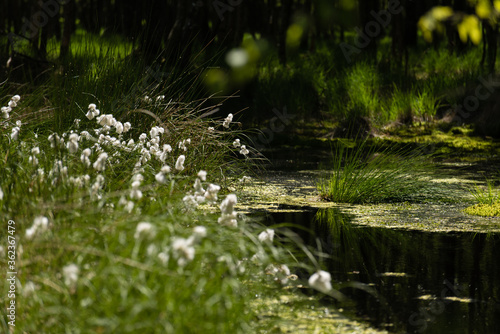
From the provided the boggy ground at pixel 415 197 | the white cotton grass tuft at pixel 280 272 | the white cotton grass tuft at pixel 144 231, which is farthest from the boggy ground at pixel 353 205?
the white cotton grass tuft at pixel 144 231

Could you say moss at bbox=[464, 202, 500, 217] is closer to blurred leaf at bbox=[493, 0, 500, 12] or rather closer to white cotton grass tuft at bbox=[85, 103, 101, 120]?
white cotton grass tuft at bbox=[85, 103, 101, 120]

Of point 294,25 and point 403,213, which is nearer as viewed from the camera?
point 294,25

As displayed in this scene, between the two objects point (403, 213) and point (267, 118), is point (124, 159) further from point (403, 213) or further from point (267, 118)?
point (267, 118)

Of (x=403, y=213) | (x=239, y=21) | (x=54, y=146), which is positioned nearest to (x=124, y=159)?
(x=54, y=146)

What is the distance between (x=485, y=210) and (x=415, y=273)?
1.62 meters

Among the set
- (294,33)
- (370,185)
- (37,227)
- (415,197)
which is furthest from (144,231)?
(415,197)

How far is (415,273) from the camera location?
130 inches

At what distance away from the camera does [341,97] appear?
1007 centimetres

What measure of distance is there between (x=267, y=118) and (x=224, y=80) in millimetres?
8065

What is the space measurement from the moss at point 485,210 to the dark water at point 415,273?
59 centimetres

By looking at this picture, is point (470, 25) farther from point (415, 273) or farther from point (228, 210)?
point (415, 273)

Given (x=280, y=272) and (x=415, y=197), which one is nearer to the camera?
(x=280, y=272)

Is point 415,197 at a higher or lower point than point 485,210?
lower

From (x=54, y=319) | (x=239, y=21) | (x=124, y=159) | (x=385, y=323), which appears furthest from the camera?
(x=239, y=21)
